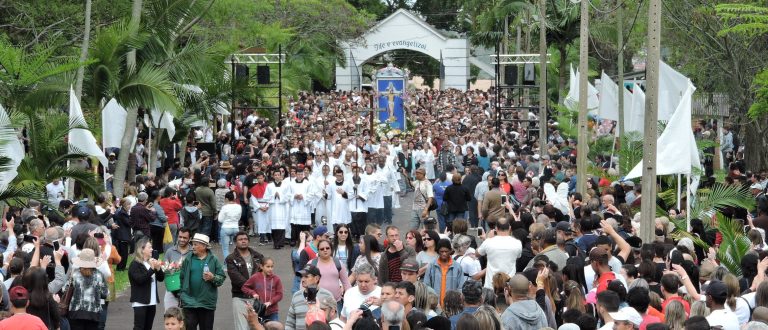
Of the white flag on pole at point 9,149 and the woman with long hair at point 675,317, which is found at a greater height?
the white flag on pole at point 9,149

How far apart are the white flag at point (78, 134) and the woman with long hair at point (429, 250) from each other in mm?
8632

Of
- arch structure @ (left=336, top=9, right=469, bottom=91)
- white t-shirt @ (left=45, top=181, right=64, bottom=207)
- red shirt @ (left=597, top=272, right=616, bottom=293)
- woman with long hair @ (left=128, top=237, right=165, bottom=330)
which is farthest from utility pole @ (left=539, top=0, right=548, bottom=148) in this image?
arch structure @ (left=336, top=9, right=469, bottom=91)

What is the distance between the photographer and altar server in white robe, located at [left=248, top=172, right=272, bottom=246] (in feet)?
82.8

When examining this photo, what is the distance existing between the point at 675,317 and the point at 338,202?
15.2m

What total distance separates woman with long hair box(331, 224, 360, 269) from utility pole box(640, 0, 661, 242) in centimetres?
411

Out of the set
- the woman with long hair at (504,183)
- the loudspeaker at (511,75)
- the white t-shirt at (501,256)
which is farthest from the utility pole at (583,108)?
the loudspeaker at (511,75)

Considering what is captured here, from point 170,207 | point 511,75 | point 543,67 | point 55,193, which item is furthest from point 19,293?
point 511,75

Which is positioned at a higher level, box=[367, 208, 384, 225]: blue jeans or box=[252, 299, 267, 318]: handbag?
box=[367, 208, 384, 225]: blue jeans

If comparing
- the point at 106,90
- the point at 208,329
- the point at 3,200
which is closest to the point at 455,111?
the point at 106,90

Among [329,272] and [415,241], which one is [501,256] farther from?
[329,272]

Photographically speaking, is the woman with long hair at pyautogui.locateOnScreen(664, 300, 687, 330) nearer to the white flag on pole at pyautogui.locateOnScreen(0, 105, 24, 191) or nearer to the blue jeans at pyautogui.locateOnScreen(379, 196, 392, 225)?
the white flag on pole at pyautogui.locateOnScreen(0, 105, 24, 191)

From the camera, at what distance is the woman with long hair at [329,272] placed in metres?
14.4

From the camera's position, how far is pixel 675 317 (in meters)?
10.8

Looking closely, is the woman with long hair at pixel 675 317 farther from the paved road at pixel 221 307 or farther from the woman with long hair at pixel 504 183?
the woman with long hair at pixel 504 183
